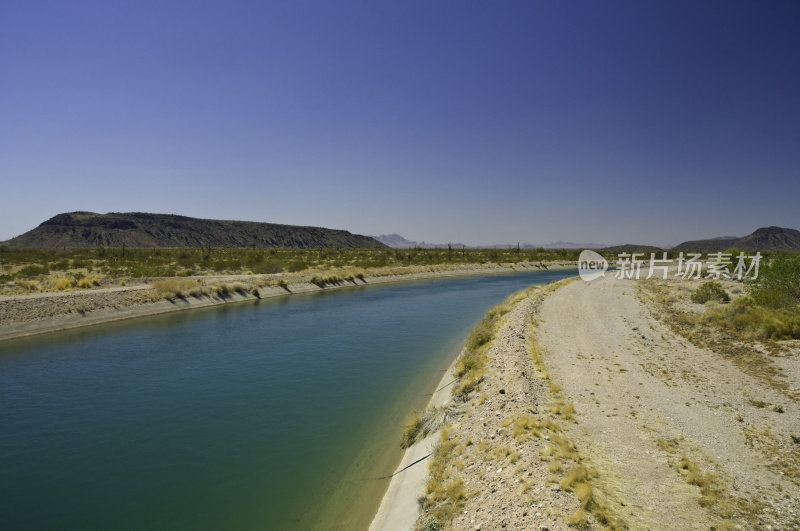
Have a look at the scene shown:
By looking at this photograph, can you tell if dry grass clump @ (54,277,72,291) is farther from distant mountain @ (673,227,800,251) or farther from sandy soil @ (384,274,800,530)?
distant mountain @ (673,227,800,251)

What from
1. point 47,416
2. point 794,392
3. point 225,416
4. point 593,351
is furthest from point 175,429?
point 794,392

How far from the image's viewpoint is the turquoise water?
25.2ft

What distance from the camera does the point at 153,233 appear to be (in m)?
114

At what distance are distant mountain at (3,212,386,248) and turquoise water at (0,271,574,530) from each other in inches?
4104

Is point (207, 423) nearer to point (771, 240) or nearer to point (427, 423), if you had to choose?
point (427, 423)

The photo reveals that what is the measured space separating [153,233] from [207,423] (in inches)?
4890

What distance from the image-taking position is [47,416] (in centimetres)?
1167

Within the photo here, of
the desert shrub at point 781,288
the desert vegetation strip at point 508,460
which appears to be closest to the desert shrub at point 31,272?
the desert vegetation strip at point 508,460

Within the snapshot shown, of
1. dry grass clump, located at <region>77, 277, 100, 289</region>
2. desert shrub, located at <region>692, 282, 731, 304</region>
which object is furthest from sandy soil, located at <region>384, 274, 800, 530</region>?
dry grass clump, located at <region>77, 277, 100, 289</region>

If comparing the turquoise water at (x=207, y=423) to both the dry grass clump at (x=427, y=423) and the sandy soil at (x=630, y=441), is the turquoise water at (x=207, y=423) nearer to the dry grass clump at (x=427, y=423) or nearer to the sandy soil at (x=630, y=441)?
the dry grass clump at (x=427, y=423)

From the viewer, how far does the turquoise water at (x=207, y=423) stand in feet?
25.2

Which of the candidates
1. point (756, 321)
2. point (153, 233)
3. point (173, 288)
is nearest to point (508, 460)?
point (756, 321)

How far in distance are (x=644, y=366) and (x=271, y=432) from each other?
11.2 m

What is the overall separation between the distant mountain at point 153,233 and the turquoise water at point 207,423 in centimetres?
10423
